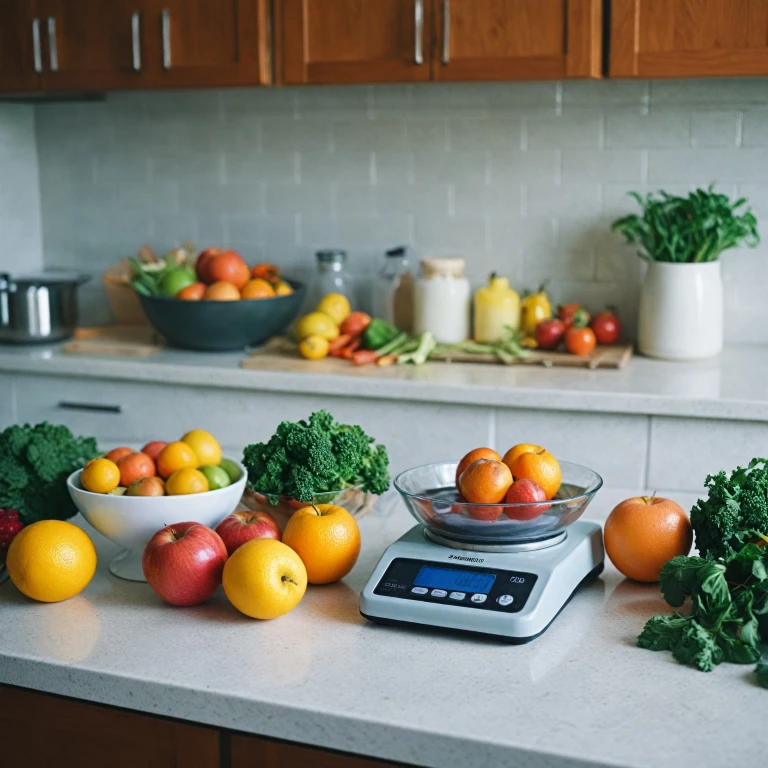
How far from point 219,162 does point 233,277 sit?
2.18 ft

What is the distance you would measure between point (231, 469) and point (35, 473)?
1.01ft

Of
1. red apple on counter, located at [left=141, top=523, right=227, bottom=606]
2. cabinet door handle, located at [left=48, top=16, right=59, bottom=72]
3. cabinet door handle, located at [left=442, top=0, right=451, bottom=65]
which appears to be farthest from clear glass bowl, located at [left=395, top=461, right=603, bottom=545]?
cabinet door handle, located at [left=48, top=16, right=59, bottom=72]

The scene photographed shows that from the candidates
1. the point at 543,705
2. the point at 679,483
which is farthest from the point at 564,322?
the point at 543,705

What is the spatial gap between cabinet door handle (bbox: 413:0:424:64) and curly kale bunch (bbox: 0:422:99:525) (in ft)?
6.29

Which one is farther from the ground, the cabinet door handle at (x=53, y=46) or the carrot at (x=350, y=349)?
the cabinet door handle at (x=53, y=46)

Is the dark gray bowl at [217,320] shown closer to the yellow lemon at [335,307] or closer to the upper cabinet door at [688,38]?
the yellow lemon at [335,307]

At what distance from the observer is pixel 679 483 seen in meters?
2.86

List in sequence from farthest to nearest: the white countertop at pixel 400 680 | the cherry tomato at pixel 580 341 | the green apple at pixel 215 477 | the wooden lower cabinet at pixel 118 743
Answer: the cherry tomato at pixel 580 341
the green apple at pixel 215 477
the wooden lower cabinet at pixel 118 743
the white countertop at pixel 400 680

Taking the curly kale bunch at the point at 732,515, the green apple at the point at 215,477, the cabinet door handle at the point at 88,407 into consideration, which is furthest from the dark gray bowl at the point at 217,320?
the curly kale bunch at the point at 732,515

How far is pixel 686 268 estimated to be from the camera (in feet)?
10.3

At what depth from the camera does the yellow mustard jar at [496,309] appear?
345cm

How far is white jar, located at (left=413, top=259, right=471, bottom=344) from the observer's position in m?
3.44

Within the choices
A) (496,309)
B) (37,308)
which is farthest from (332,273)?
(37,308)

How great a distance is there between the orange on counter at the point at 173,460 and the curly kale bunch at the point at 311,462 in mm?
86
